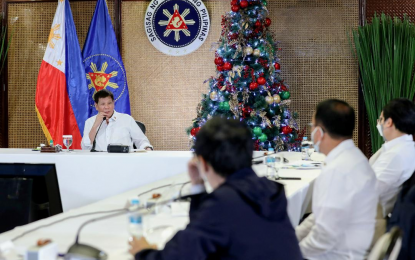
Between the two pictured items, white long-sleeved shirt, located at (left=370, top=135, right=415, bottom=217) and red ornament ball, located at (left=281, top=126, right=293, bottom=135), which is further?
red ornament ball, located at (left=281, top=126, right=293, bottom=135)

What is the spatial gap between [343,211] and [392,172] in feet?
2.83

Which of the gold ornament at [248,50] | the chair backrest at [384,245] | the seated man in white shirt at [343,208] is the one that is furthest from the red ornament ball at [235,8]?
the chair backrest at [384,245]

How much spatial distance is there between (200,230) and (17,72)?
601 cm

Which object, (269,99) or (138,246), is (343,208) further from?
(269,99)

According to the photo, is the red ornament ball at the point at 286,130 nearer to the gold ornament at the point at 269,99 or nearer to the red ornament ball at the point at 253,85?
the gold ornament at the point at 269,99

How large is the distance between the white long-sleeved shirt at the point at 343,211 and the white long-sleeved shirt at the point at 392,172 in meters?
0.66

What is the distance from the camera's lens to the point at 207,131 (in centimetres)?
149

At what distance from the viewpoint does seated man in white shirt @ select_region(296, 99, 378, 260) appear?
2.03 meters

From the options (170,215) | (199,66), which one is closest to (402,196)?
(170,215)

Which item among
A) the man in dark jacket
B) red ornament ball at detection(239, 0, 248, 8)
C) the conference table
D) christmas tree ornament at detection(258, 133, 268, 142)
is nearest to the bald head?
the conference table

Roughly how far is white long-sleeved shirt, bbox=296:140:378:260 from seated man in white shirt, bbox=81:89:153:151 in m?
2.84

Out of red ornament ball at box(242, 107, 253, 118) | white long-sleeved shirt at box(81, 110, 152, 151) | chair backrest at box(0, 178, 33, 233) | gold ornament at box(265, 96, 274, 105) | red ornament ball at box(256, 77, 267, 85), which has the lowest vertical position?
chair backrest at box(0, 178, 33, 233)

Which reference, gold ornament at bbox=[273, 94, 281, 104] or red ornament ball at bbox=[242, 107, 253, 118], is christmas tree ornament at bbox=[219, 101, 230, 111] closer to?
red ornament ball at bbox=[242, 107, 253, 118]

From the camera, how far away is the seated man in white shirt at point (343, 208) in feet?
6.64
